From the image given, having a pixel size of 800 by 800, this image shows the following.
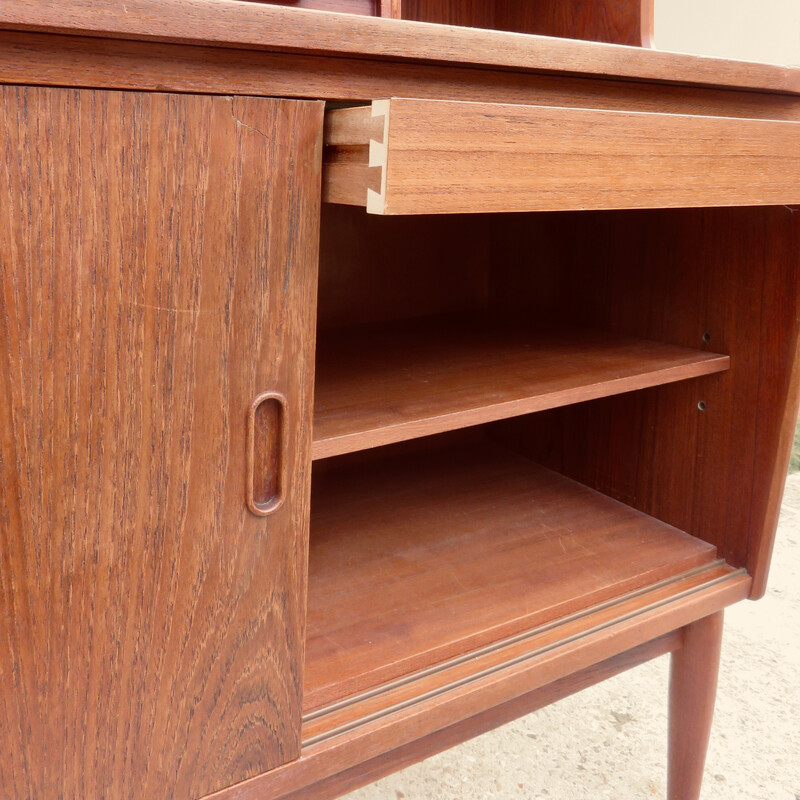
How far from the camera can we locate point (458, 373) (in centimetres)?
73

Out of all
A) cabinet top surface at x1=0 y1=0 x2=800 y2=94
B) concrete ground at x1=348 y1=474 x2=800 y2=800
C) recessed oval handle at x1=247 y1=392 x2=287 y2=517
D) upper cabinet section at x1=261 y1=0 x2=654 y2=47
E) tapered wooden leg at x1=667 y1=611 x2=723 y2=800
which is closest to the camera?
cabinet top surface at x1=0 y1=0 x2=800 y2=94

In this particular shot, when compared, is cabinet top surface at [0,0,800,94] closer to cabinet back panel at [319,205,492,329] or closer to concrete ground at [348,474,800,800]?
cabinet back panel at [319,205,492,329]

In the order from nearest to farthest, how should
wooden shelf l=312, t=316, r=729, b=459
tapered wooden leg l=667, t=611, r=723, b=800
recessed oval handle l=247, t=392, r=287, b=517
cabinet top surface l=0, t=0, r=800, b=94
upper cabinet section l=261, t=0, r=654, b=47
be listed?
1. cabinet top surface l=0, t=0, r=800, b=94
2. recessed oval handle l=247, t=392, r=287, b=517
3. wooden shelf l=312, t=316, r=729, b=459
4. upper cabinet section l=261, t=0, r=654, b=47
5. tapered wooden leg l=667, t=611, r=723, b=800

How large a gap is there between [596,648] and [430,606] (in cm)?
14

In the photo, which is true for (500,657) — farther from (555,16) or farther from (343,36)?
(555,16)

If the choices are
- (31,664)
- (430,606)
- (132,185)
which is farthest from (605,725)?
(132,185)

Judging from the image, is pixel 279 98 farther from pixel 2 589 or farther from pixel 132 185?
pixel 2 589

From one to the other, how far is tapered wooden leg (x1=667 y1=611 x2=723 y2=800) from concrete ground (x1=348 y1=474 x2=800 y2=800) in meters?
0.10

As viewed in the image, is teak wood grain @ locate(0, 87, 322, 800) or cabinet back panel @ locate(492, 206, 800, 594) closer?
teak wood grain @ locate(0, 87, 322, 800)

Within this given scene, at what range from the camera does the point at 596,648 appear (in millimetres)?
716

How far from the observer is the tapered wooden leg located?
2.72 ft

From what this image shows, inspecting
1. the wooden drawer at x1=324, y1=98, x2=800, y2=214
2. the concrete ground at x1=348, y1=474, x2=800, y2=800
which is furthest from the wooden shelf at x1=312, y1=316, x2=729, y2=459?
the concrete ground at x1=348, y1=474, x2=800, y2=800

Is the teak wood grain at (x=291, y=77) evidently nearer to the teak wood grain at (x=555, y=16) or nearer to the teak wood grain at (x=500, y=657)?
the teak wood grain at (x=555, y=16)

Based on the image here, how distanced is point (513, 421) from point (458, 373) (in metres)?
0.37
